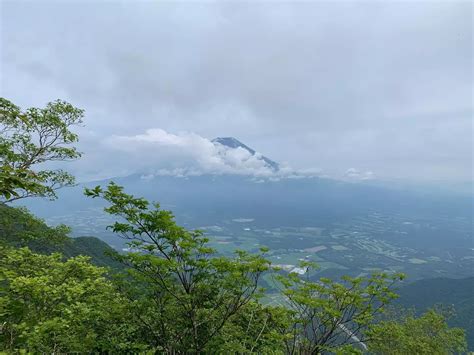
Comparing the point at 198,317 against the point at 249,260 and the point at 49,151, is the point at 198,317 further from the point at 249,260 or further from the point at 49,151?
the point at 49,151

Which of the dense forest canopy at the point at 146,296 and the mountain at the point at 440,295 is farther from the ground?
the dense forest canopy at the point at 146,296

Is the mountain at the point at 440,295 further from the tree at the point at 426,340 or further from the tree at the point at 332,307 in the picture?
the tree at the point at 332,307

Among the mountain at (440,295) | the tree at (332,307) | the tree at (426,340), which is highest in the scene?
the tree at (332,307)

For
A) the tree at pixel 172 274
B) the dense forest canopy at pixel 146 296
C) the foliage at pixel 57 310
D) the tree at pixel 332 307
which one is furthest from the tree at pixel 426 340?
the foliage at pixel 57 310

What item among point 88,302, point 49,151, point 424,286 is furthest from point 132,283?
point 424,286

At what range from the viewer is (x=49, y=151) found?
1666cm

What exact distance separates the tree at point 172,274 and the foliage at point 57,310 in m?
1.06

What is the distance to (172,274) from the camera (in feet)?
34.3

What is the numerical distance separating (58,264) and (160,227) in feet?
16.9

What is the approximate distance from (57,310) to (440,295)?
167968 mm

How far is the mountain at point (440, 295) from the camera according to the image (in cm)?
11042

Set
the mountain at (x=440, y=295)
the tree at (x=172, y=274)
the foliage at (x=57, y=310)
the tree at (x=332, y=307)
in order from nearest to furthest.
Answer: the foliage at (x=57, y=310)
the tree at (x=172, y=274)
the tree at (x=332, y=307)
the mountain at (x=440, y=295)

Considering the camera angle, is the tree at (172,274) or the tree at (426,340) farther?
the tree at (426,340)

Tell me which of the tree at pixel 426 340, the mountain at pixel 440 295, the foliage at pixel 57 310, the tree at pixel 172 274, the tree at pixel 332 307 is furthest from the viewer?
the mountain at pixel 440 295
